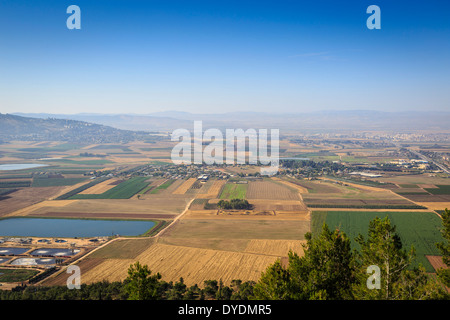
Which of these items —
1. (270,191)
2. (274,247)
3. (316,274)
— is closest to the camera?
(316,274)

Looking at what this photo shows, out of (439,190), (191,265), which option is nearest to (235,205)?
(191,265)

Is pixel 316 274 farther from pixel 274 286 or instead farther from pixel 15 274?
pixel 15 274

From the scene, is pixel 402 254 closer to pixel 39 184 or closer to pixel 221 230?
pixel 221 230

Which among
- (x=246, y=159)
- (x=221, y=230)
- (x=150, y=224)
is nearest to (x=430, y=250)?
(x=221, y=230)

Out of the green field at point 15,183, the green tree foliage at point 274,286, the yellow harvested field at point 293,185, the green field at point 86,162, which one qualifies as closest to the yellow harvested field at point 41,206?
the green field at point 15,183

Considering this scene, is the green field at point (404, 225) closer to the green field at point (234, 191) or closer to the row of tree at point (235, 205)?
the row of tree at point (235, 205)
